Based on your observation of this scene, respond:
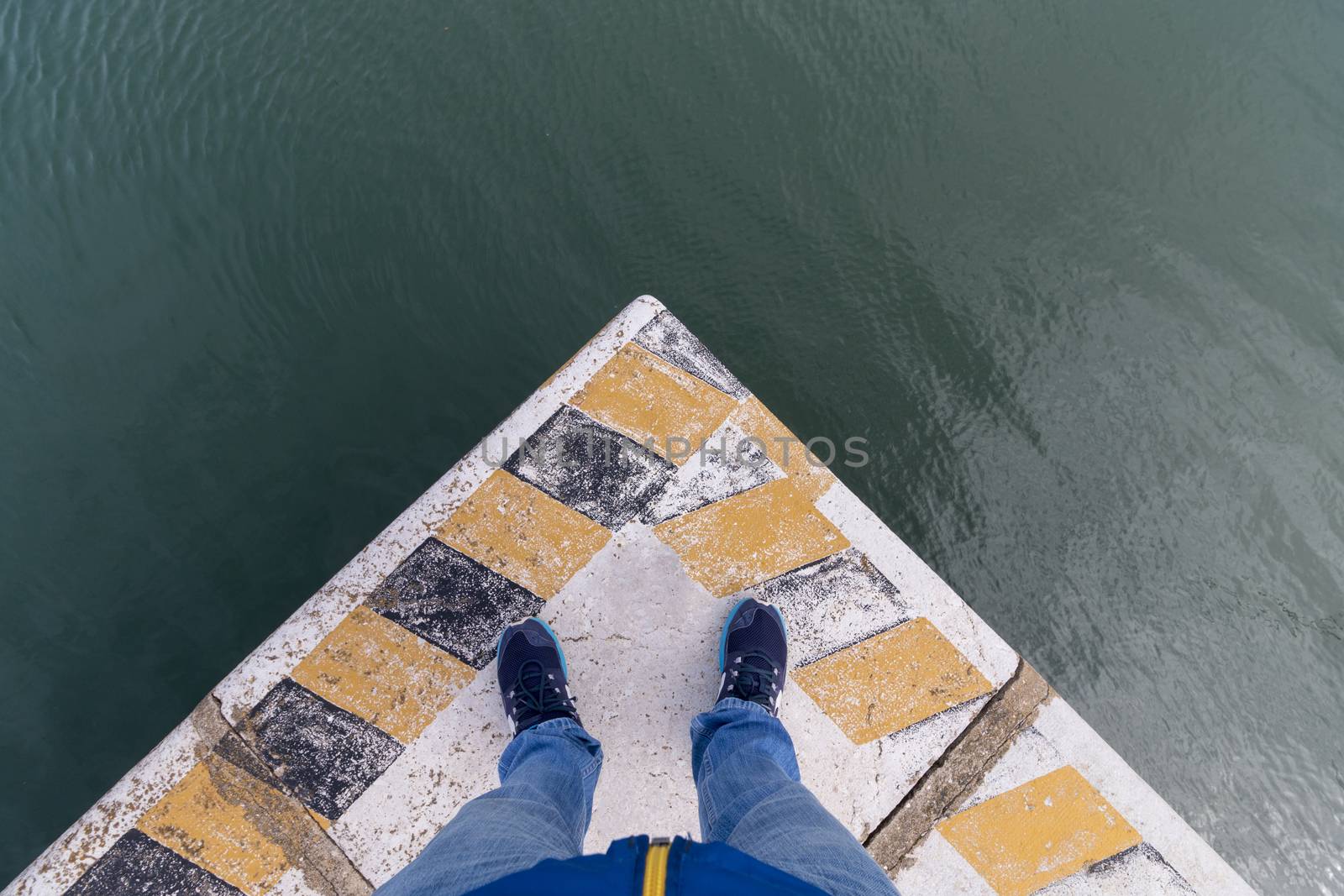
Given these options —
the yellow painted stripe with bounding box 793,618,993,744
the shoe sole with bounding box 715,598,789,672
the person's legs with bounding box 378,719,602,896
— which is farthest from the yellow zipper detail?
the yellow painted stripe with bounding box 793,618,993,744

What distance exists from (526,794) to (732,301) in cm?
189

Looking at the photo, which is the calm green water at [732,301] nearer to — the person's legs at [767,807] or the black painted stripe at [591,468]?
the black painted stripe at [591,468]

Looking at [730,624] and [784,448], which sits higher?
[784,448]

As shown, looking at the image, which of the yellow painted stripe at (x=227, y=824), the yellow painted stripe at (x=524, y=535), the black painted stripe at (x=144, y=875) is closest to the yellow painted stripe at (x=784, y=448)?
the yellow painted stripe at (x=524, y=535)

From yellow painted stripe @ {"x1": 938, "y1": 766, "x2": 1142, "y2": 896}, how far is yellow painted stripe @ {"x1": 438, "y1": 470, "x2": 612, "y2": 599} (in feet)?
4.91

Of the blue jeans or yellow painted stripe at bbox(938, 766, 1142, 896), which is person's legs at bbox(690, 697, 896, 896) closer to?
the blue jeans

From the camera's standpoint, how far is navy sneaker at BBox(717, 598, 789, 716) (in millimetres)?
2145

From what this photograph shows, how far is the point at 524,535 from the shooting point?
2.40 meters

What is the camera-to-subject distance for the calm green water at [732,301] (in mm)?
2424

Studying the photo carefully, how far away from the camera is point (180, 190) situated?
2.74 meters

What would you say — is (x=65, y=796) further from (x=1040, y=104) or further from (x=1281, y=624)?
(x=1040, y=104)

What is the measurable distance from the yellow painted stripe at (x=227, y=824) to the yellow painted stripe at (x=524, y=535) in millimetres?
955

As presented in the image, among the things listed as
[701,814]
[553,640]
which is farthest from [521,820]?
[553,640]

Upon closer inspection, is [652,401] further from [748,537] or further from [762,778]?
[762,778]
